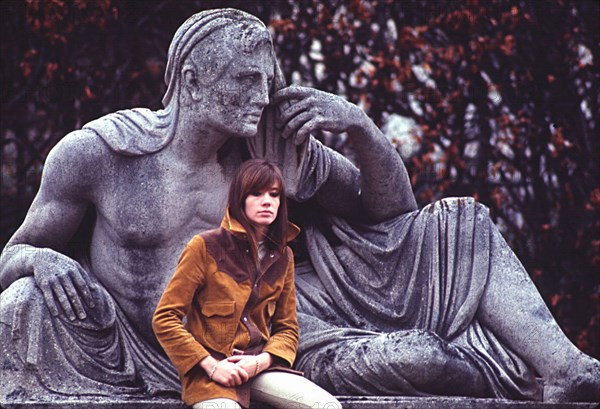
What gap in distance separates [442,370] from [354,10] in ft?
13.7

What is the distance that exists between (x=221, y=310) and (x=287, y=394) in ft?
1.27

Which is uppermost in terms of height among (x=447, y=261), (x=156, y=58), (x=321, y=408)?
(x=156, y=58)

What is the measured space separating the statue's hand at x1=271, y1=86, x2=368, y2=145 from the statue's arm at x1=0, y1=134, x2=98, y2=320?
860mm

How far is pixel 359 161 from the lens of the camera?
6992 millimetres

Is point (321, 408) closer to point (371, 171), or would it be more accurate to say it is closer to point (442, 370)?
point (442, 370)

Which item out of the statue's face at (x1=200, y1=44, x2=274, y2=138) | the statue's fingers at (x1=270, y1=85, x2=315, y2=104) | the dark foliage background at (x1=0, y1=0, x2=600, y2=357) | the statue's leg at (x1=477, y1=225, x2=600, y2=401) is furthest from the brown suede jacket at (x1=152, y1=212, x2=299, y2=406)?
the dark foliage background at (x1=0, y1=0, x2=600, y2=357)

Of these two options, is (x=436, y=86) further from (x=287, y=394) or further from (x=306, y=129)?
(x=287, y=394)

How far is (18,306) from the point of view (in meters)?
6.29

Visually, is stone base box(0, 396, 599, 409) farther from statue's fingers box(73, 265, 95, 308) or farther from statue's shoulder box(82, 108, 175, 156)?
statue's shoulder box(82, 108, 175, 156)

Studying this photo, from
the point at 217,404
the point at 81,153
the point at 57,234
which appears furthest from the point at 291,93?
the point at 217,404

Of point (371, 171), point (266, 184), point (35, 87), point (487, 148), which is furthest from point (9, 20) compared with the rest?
point (266, 184)

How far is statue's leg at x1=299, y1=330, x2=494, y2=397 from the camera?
6316mm

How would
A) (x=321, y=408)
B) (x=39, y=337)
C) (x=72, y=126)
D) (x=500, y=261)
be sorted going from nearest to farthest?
(x=321, y=408)
(x=39, y=337)
(x=500, y=261)
(x=72, y=126)

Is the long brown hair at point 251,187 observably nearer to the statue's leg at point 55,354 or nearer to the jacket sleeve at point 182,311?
the jacket sleeve at point 182,311
